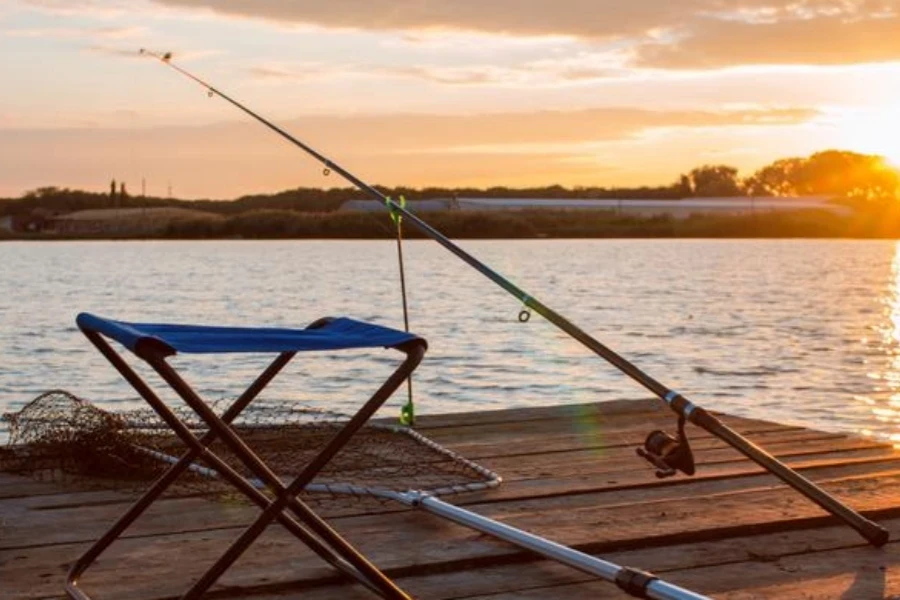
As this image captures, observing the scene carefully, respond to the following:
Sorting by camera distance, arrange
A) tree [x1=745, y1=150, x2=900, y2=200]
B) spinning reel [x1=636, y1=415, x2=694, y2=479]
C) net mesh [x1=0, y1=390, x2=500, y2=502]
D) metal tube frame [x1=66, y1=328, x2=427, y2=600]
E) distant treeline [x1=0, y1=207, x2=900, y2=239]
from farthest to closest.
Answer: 1. tree [x1=745, y1=150, x2=900, y2=200]
2. distant treeline [x1=0, y1=207, x2=900, y2=239]
3. net mesh [x1=0, y1=390, x2=500, y2=502]
4. spinning reel [x1=636, y1=415, x2=694, y2=479]
5. metal tube frame [x1=66, y1=328, x2=427, y2=600]

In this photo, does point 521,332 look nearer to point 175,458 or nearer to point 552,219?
point 175,458

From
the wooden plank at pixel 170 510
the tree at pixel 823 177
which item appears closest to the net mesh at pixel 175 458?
the wooden plank at pixel 170 510

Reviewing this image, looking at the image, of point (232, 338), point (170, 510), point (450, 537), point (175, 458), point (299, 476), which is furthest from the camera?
point (175, 458)

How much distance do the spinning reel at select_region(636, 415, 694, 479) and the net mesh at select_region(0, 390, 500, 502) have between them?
45.5 inches

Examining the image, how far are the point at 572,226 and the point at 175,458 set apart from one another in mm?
107096

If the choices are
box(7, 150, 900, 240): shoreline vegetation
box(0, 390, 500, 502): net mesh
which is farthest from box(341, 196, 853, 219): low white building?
box(0, 390, 500, 502): net mesh

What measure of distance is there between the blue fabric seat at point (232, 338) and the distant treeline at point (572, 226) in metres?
95.0

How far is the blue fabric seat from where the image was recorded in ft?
11.3

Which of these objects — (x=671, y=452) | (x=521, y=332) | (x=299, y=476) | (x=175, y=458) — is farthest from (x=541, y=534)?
(x=521, y=332)

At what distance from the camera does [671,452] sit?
13.5 ft

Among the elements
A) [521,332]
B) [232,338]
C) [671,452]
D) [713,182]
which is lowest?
[521,332]

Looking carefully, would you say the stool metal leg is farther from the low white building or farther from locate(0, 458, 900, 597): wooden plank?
the low white building

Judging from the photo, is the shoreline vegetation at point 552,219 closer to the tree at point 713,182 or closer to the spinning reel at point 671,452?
the tree at point 713,182

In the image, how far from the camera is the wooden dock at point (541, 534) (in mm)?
4105
